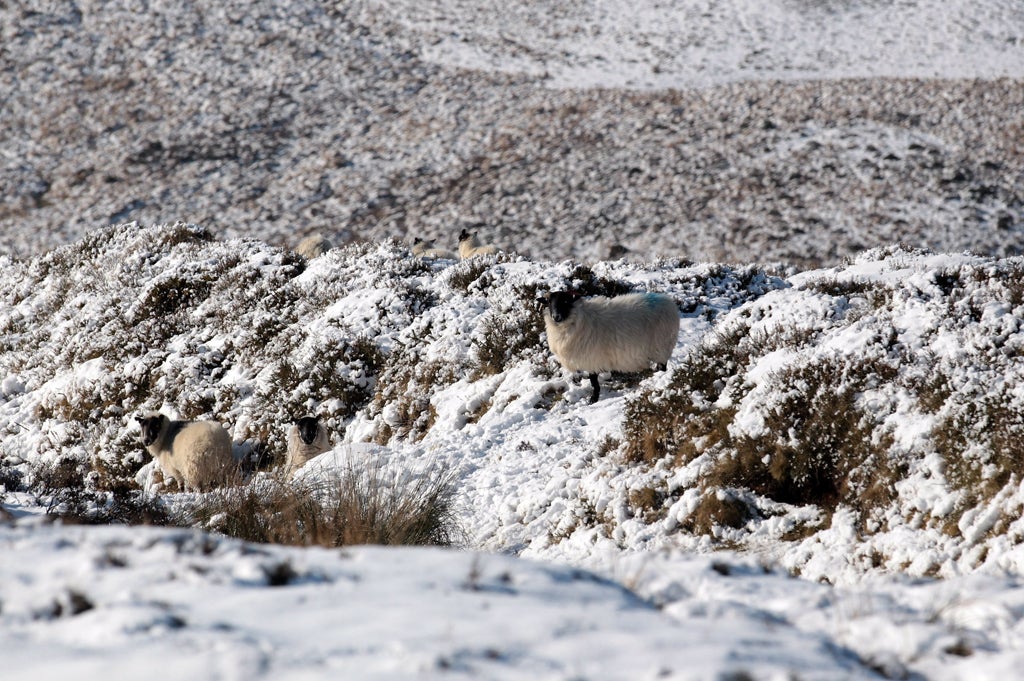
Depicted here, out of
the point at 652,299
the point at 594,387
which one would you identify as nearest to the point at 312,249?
the point at 594,387

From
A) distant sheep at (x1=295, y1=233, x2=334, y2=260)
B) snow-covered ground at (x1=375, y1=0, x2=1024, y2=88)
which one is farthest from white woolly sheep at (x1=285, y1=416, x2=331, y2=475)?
snow-covered ground at (x1=375, y1=0, x2=1024, y2=88)

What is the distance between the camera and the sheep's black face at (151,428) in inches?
380

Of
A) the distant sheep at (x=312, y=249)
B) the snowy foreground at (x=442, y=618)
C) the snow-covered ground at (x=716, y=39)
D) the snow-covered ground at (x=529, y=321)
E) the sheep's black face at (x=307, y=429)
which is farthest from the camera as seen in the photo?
the snow-covered ground at (x=716, y=39)

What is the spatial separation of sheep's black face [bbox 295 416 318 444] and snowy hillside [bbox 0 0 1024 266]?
11.4 m

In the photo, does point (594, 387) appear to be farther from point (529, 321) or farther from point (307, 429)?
point (307, 429)

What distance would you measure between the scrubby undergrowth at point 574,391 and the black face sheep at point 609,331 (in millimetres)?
332

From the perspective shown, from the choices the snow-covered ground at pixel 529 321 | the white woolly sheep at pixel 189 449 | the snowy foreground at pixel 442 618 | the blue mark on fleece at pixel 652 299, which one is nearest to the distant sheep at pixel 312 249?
the snow-covered ground at pixel 529 321

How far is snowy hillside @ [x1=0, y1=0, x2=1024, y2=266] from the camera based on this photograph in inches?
898

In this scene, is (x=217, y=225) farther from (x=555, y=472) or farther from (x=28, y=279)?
(x=555, y=472)

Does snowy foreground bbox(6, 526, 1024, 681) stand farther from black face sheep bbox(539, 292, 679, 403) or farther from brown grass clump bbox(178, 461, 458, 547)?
black face sheep bbox(539, 292, 679, 403)

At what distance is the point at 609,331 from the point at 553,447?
1468mm

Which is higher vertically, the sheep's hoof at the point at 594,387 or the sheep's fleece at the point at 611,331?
the sheep's fleece at the point at 611,331

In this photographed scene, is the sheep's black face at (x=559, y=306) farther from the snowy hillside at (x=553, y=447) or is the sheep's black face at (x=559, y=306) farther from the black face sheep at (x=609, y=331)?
the snowy hillside at (x=553, y=447)

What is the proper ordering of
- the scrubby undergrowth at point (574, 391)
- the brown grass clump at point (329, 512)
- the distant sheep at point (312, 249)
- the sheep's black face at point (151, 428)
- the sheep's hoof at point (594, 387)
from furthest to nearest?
the distant sheep at point (312, 249)
the sheep's black face at point (151, 428)
the sheep's hoof at point (594, 387)
the scrubby undergrowth at point (574, 391)
the brown grass clump at point (329, 512)
